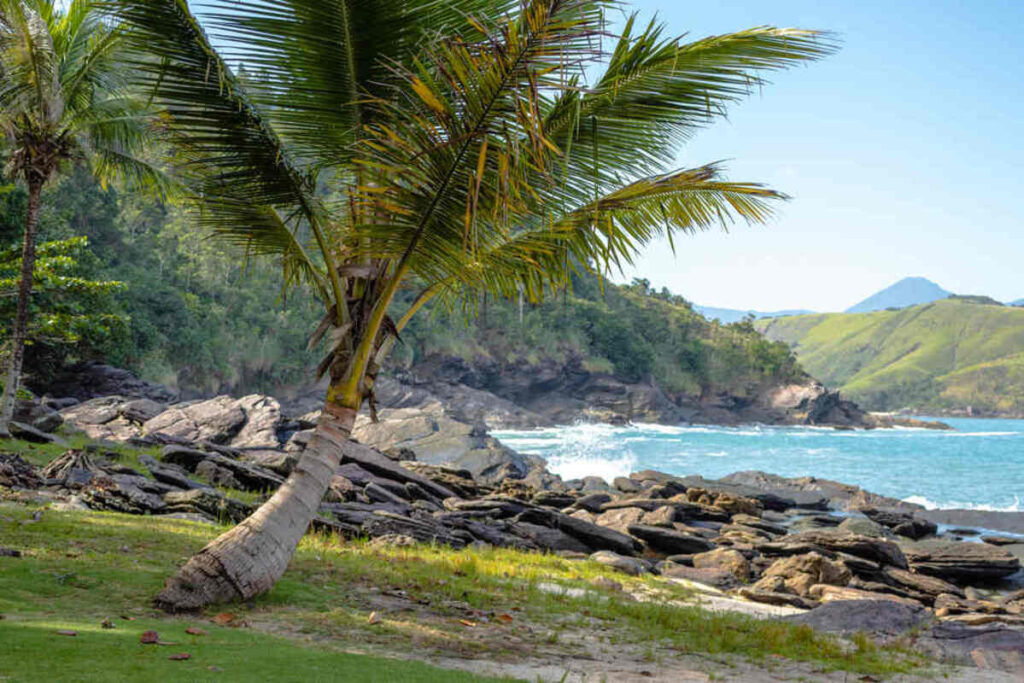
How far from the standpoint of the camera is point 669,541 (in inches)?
640

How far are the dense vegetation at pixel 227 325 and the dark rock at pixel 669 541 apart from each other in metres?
5.34

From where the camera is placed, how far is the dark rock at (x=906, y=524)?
21.6 metres

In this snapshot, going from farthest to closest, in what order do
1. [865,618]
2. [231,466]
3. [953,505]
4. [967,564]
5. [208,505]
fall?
[953,505]
[967,564]
[231,466]
[208,505]
[865,618]

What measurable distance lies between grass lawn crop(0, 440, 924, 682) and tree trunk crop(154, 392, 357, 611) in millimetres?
186

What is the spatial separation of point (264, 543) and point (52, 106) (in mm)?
10627

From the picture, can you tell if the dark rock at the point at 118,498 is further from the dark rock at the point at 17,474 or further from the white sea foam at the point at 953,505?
the white sea foam at the point at 953,505

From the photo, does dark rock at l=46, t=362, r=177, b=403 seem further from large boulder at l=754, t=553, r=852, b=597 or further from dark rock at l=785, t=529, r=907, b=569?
dark rock at l=785, t=529, r=907, b=569

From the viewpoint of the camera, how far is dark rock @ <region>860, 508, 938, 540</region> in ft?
70.9

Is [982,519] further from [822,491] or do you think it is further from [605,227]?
[605,227]

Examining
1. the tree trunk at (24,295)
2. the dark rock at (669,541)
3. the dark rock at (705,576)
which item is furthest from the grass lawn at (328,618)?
the dark rock at (669,541)

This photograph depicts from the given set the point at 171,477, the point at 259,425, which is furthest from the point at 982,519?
the point at 171,477

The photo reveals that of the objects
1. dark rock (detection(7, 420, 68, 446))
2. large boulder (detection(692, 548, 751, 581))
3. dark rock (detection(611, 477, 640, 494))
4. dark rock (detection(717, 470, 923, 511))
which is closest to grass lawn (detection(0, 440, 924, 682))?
large boulder (detection(692, 548, 751, 581))

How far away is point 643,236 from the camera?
7.69 metres

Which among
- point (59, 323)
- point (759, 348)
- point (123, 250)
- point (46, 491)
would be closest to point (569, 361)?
point (759, 348)
